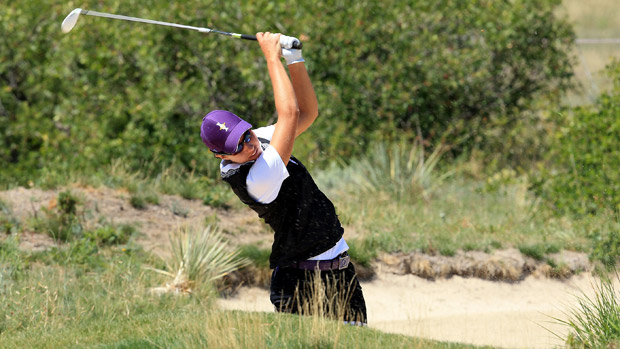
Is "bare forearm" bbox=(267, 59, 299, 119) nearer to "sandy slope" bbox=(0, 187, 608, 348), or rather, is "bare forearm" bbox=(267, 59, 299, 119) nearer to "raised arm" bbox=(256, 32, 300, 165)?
"raised arm" bbox=(256, 32, 300, 165)

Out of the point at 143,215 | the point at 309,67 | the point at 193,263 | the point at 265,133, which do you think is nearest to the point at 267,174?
the point at 265,133

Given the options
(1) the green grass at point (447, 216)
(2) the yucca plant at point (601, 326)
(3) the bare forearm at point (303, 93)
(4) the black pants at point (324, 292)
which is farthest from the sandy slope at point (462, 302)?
(3) the bare forearm at point (303, 93)

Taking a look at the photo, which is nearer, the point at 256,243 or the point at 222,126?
the point at 222,126

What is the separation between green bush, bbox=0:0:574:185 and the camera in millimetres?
11492

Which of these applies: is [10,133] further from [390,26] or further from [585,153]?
[585,153]

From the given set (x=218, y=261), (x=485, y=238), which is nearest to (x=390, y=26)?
(x=485, y=238)

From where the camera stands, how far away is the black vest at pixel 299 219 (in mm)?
Result: 4781

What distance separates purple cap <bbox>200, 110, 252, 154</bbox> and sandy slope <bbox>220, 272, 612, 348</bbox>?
3.51 meters

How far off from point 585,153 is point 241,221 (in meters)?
4.40

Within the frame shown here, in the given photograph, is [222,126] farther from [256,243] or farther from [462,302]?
[462,302]

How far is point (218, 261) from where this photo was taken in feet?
25.7

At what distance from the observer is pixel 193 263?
7.62m

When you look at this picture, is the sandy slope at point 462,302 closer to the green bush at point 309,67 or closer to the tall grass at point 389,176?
the tall grass at point 389,176

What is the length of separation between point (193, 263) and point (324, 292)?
2.94 metres
